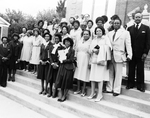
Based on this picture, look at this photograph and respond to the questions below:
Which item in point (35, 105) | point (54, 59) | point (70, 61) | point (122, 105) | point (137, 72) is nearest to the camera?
point (122, 105)

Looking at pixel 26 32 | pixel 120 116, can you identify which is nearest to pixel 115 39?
pixel 120 116

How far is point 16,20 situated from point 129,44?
96.8 feet

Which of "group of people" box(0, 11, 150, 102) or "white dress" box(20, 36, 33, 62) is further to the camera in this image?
"white dress" box(20, 36, 33, 62)

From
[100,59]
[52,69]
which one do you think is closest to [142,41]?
[100,59]

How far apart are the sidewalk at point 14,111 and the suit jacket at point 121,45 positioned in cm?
260

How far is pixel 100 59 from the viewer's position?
4496mm

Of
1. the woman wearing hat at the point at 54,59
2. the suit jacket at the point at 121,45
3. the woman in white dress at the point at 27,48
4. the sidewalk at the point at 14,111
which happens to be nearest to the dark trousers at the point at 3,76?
the woman in white dress at the point at 27,48

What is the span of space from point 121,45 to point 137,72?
82 cm

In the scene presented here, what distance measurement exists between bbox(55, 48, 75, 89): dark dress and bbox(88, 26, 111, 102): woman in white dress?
1.96 ft

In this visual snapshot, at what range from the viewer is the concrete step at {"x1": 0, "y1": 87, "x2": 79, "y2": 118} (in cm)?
454

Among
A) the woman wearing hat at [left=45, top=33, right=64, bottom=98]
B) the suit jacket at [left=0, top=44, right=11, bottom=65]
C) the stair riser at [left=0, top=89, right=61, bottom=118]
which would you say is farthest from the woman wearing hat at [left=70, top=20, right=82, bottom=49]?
the suit jacket at [left=0, top=44, right=11, bottom=65]

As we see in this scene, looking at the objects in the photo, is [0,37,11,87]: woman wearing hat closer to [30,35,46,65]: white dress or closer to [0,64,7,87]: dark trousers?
[0,64,7,87]: dark trousers

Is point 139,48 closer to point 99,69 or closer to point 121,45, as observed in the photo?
point 121,45

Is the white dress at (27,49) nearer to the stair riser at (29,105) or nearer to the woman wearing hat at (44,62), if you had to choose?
the stair riser at (29,105)
